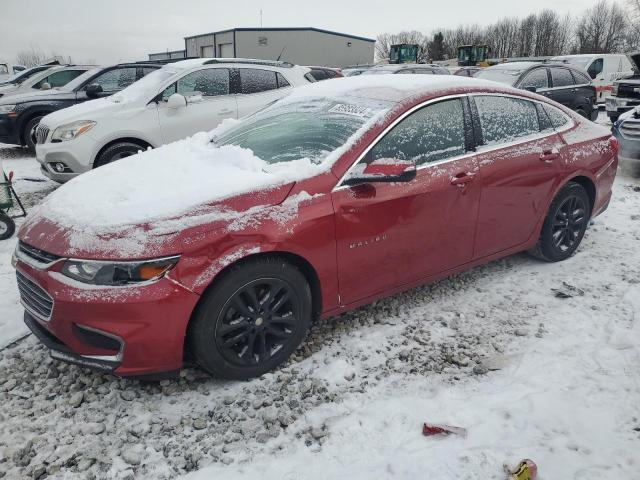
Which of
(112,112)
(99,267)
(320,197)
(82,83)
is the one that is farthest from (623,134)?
(82,83)

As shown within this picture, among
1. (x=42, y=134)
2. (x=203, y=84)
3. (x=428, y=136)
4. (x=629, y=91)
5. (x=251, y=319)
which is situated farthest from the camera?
(x=629, y=91)

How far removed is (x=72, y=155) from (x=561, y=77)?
9570 millimetres

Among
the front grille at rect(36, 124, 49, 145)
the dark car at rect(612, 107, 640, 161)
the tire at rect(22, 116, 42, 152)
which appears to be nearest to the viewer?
the front grille at rect(36, 124, 49, 145)

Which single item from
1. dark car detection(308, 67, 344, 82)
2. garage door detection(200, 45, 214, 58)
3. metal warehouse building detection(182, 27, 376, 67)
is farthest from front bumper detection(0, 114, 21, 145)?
garage door detection(200, 45, 214, 58)

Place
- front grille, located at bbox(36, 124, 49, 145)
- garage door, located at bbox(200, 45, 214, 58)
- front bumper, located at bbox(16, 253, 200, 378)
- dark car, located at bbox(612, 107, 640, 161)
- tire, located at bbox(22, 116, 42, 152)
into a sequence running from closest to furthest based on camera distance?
front bumper, located at bbox(16, 253, 200, 378) < front grille, located at bbox(36, 124, 49, 145) < dark car, located at bbox(612, 107, 640, 161) < tire, located at bbox(22, 116, 42, 152) < garage door, located at bbox(200, 45, 214, 58)

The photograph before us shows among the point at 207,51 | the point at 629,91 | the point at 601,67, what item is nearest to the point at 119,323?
the point at 629,91

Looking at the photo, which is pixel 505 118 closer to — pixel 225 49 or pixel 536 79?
pixel 536 79

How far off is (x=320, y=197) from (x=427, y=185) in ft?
2.67

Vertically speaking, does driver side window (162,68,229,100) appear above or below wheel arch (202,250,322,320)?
above

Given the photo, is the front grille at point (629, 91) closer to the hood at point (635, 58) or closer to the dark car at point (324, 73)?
the hood at point (635, 58)

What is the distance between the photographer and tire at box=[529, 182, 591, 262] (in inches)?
166

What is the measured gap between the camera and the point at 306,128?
336 centimetres

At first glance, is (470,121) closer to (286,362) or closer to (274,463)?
(286,362)

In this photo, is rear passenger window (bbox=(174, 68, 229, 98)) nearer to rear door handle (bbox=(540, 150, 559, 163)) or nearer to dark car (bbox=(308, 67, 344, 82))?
dark car (bbox=(308, 67, 344, 82))
